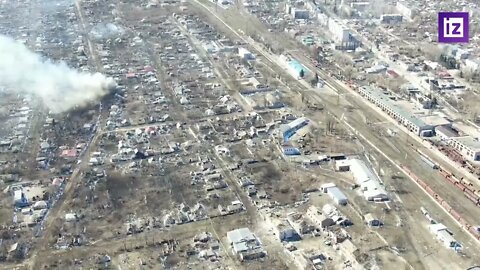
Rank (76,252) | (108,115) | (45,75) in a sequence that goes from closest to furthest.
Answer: (76,252), (108,115), (45,75)

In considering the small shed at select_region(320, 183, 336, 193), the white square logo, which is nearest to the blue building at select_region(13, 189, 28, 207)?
the small shed at select_region(320, 183, 336, 193)

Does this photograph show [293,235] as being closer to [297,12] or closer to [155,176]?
[155,176]

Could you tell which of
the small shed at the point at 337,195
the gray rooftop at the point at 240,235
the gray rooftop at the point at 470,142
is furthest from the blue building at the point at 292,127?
the gray rooftop at the point at 240,235

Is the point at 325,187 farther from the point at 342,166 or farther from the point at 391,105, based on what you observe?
the point at 391,105

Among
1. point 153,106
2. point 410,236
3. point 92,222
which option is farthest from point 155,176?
point 410,236

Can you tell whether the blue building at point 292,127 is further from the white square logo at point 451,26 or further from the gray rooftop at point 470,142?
the white square logo at point 451,26

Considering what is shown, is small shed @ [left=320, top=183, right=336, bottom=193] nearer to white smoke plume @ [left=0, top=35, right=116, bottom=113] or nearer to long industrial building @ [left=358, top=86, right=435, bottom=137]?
long industrial building @ [left=358, top=86, right=435, bottom=137]
